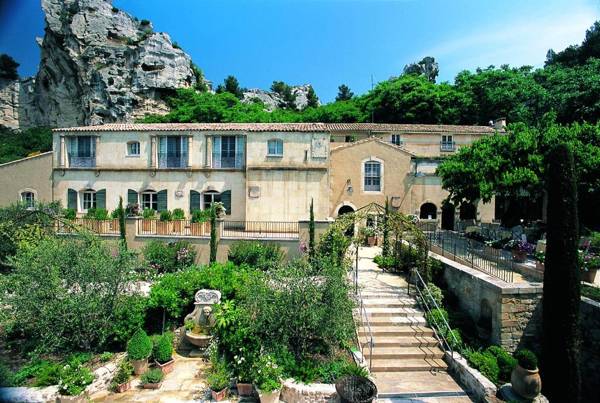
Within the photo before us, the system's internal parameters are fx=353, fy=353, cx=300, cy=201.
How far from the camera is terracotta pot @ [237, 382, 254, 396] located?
8.34 metres

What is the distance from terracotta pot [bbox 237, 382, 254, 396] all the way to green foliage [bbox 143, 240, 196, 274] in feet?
30.1

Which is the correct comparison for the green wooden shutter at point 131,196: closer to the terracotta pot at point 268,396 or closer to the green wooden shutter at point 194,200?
the green wooden shutter at point 194,200

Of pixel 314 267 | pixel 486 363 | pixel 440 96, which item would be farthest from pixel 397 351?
pixel 440 96

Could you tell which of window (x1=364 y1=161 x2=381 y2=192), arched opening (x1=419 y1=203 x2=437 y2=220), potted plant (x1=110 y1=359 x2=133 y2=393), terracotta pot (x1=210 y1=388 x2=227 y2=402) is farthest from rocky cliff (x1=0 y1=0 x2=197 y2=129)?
terracotta pot (x1=210 y1=388 x2=227 y2=402)

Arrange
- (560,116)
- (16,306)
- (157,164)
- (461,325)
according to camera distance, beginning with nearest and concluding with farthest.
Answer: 1. (16,306)
2. (461,325)
3. (157,164)
4. (560,116)

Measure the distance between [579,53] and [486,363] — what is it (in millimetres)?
46313

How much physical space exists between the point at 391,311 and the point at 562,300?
4.81 m

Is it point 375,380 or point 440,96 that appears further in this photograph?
point 440,96

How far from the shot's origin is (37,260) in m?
9.72

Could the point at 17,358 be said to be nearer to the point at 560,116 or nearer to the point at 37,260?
the point at 37,260

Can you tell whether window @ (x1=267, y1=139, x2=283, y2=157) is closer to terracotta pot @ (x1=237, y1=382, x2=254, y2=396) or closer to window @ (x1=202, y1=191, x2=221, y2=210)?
window @ (x1=202, y1=191, x2=221, y2=210)

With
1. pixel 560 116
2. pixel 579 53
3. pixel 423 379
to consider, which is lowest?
pixel 423 379

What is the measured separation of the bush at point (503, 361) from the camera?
9359mm

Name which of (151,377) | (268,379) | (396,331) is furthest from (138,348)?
(396,331)
